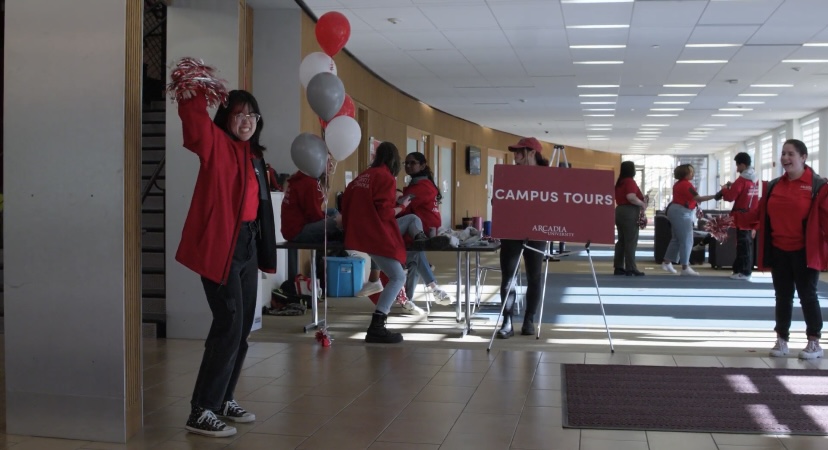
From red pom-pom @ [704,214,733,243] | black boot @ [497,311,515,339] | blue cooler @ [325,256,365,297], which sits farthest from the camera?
red pom-pom @ [704,214,733,243]

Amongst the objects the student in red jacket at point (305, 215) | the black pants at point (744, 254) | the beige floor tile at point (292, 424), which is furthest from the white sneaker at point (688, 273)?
the beige floor tile at point (292, 424)

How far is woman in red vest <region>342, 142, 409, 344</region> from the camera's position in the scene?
5.94m

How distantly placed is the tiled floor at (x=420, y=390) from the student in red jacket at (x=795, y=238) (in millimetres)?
283

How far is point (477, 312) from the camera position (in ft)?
25.0

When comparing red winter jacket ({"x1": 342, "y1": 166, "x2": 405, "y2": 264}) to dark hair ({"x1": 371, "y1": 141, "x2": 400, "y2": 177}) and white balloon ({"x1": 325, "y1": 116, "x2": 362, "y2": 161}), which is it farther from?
white balloon ({"x1": 325, "y1": 116, "x2": 362, "y2": 161})

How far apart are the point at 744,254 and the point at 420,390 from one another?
7.94m

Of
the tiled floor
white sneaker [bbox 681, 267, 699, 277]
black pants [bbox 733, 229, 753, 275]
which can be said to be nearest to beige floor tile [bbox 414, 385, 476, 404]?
the tiled floor

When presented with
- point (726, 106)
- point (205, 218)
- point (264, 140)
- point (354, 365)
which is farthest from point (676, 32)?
point (726, 106)

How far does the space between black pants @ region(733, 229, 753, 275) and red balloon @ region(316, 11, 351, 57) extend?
22.8 feet

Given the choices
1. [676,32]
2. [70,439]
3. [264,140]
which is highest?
[676,32]

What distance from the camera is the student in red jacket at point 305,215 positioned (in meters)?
6.29

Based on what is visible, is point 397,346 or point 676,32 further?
point 676,32

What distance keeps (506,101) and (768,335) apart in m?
10.9

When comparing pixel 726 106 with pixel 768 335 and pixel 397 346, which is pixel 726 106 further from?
pixel 397 346
